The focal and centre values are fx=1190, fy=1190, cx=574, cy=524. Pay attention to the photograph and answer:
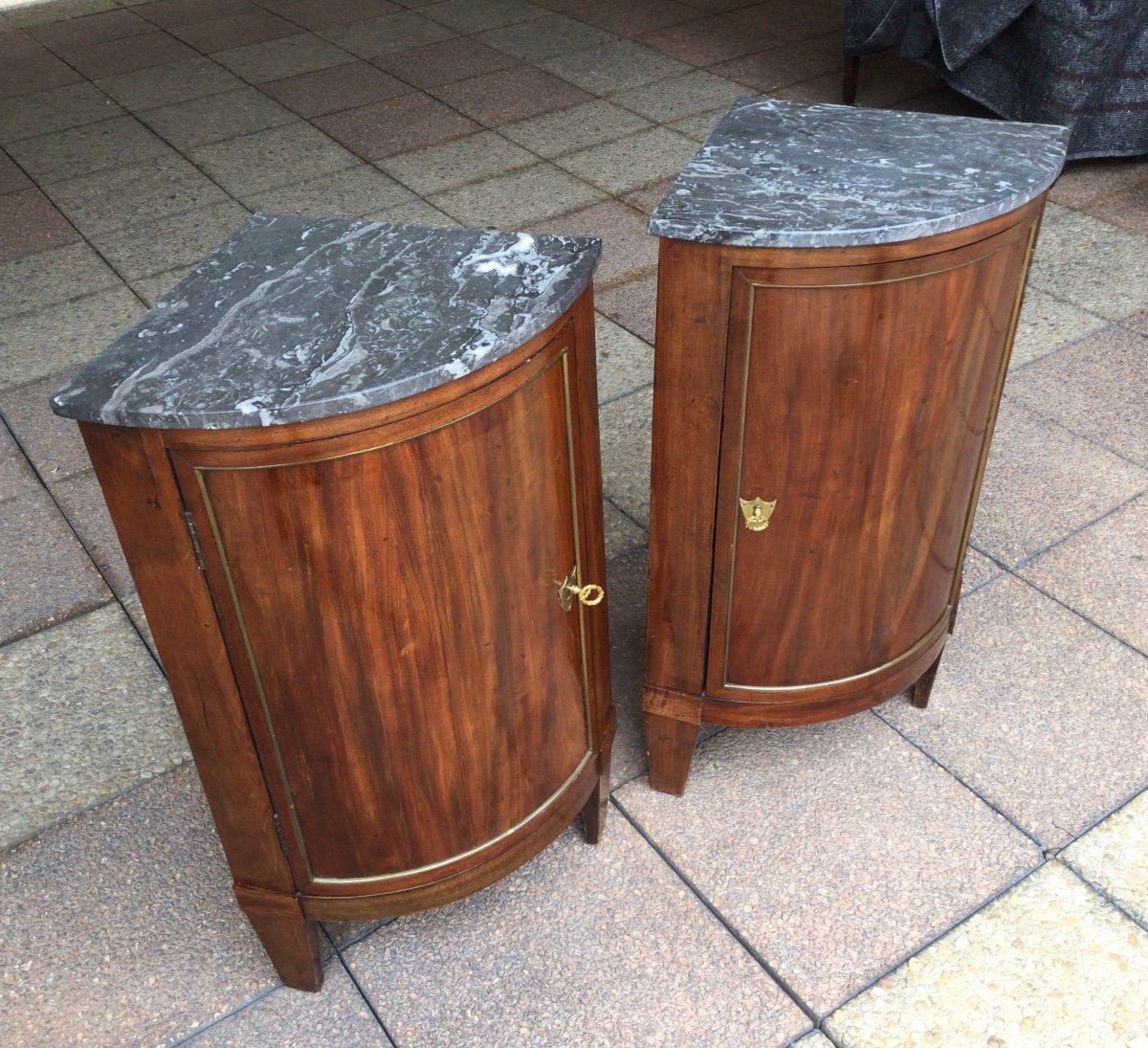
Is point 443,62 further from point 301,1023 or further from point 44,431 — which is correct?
point 301,1023

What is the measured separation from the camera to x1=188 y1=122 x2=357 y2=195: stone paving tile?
180 inches

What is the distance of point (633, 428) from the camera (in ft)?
10.2

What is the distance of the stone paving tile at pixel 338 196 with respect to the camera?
4.28 meters

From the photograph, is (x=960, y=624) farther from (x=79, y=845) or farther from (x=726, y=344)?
(x=79, y=845)

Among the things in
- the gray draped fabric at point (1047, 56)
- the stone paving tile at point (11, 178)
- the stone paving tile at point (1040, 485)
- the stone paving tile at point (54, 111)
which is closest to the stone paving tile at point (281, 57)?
the stone paving tile at point (54, 111)

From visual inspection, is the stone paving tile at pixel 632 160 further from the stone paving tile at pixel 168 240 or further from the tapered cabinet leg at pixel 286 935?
the tapered cabinet leg at pixel 286 935

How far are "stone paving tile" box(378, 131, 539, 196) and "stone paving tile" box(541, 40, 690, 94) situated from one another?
758mm

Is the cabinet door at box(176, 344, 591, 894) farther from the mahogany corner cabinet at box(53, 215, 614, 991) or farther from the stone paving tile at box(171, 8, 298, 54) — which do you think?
the stone paving tile at box(171, 8, 298, 54)

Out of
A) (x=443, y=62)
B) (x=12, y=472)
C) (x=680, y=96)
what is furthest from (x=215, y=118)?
(x=12, y=472)

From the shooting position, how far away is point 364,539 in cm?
142

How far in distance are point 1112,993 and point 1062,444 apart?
5.16 feet

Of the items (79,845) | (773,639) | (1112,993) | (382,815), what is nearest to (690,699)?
(773,639)

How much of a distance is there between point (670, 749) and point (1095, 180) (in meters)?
3.30

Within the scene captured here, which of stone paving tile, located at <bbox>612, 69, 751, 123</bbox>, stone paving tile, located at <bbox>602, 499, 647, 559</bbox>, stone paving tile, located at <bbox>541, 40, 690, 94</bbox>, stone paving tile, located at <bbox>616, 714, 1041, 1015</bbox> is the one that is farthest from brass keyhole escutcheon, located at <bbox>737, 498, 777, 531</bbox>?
stone paving tile, located at <bbox>541, 40, 690, 94</bbox>
